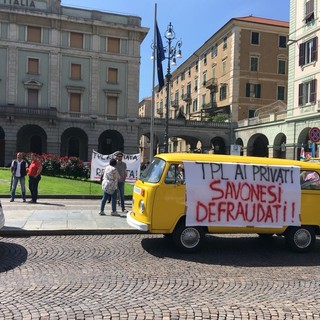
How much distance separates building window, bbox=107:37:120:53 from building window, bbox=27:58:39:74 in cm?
877

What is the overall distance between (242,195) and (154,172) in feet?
6.09

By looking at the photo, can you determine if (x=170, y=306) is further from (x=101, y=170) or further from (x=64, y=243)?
(x=101, y=170)

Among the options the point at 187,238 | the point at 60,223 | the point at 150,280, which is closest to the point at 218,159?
the point at 187,238

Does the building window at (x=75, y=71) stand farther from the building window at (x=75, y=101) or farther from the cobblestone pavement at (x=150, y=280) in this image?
the cobblestone pavement at (x=150, y=280)

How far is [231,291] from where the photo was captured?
6.04 m

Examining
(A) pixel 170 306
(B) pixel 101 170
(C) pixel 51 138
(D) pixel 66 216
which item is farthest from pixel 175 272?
(C) pixel 51 138

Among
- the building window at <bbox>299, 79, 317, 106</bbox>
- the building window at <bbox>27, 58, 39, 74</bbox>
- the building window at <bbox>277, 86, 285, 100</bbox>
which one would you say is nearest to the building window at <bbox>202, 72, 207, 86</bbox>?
the building window at <bbox>277, 86, 285, 100</bbox>

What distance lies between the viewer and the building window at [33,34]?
49.1 meters

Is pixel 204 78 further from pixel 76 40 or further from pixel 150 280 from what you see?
pixel 150 280

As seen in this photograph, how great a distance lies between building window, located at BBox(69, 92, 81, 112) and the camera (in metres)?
51.2

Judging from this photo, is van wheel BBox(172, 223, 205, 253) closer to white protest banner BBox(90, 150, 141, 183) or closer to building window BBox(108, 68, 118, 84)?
white protest banner BBox(90, 150, 141, 183)

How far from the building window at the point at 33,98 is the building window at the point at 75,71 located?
15.5ft

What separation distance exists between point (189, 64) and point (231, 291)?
7249 cm

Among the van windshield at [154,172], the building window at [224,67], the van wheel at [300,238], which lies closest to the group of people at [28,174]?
the van windshield at [154,172]
